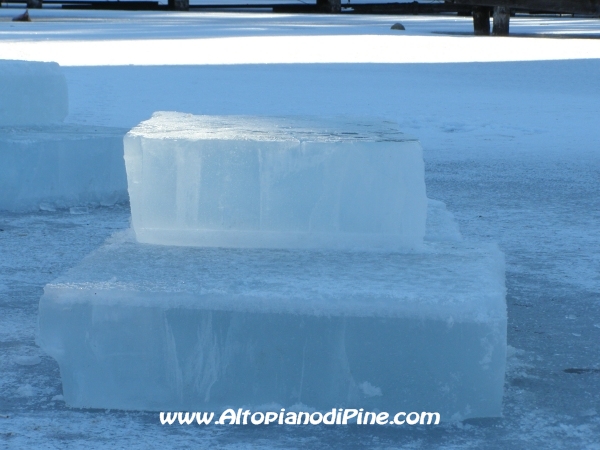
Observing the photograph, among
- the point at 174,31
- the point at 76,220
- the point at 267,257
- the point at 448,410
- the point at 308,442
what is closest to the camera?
the point at 308,442

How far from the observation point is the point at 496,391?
1675 mm

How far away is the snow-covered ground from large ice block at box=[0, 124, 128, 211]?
112 mm

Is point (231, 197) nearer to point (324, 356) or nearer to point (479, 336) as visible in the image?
point (324, 356)

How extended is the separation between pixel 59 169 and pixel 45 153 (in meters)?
0.08

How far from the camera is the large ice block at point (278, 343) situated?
1670 mm

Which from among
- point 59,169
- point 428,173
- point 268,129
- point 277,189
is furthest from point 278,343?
point 428,173

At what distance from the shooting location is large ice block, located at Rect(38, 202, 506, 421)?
5.48 ft

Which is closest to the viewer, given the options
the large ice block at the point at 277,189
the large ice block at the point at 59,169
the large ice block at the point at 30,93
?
the large ice block at the point at 277,189

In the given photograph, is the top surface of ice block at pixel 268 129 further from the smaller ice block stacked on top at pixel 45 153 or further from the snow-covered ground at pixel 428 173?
the smaller ice block stacked on top at pixel 45 153

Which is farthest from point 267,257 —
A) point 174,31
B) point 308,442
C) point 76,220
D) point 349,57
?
point 174,31

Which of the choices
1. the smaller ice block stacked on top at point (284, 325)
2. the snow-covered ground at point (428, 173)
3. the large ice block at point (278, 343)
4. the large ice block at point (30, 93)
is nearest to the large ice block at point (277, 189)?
the smaller ice block stacked on top at point (284, 325)

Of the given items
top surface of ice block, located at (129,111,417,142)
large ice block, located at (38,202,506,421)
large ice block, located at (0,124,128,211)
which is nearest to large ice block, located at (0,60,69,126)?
large ice block, located at (0,124,128,211)

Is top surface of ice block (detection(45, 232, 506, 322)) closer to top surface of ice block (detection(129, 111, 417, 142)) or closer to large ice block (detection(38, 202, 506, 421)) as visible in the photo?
large ice block (detection(38, 202, 506, 421))

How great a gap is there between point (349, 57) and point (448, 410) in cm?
824
